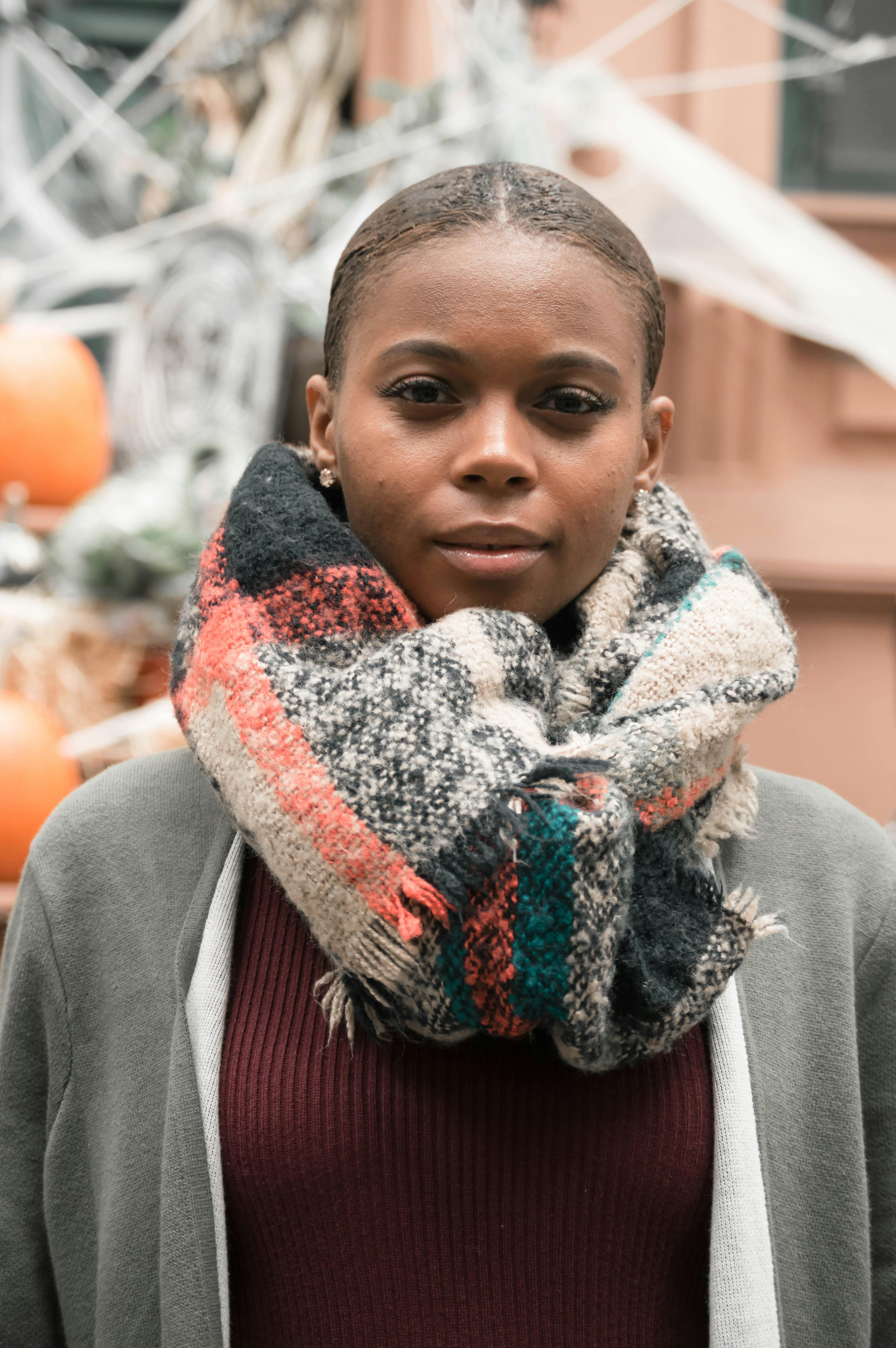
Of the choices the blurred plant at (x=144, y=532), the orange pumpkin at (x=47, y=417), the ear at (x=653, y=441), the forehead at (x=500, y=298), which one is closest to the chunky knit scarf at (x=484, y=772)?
the ear at (x=653, y=441)

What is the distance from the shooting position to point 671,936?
1.05 m

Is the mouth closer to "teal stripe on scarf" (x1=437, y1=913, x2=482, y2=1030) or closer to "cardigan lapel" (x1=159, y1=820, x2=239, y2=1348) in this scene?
"teal stripe on scarf" (x1=437, y1=913, x2=482, y2=1030)

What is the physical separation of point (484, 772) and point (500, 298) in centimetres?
42

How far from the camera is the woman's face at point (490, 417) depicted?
108 cm

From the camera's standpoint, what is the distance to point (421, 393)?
1105mm

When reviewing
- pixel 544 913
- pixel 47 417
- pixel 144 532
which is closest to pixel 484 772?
pixel 544 913

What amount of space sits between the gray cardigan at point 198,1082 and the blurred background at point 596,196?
135 cm

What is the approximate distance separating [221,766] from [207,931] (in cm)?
18

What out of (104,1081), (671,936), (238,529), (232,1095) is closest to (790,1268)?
(671,936)

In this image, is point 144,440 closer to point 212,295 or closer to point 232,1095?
point 212,295

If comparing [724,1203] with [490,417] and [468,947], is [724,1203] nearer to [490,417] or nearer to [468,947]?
[468,947]

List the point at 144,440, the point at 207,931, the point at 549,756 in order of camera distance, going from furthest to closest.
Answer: the point at 144,440 → the point at 207,931 → the point at 549,756

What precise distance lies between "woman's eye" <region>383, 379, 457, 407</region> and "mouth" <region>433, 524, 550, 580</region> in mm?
124

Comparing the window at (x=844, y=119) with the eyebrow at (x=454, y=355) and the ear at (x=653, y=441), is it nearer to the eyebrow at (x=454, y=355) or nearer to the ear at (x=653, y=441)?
the ear at (x=653, y=441)
